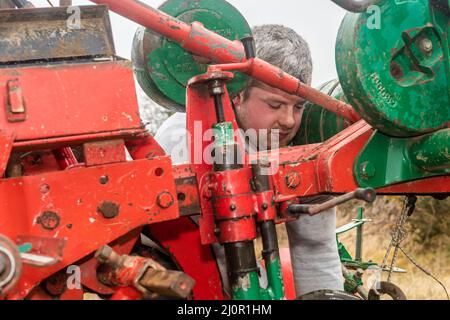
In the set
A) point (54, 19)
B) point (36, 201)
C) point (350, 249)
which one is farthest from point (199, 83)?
point (350, 249)

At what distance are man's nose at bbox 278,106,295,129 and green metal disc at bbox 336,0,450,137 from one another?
2.04 feet

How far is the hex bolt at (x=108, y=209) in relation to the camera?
66.2 inches

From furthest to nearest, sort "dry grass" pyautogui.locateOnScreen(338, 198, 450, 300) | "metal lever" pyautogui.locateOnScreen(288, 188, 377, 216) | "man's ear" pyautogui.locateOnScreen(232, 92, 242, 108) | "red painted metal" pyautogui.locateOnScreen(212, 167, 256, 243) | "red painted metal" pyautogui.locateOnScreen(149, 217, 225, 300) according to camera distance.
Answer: "dry grass" pyautogui.locateOnScreen(338, 198, 450, 300)
"man's ear" pyautogui.locateOnScreen(232, 92, 242, 108)
"red painted metal" pyautogui.locateOnScreen(149, 217, 225, 300)
"red painted metal" pyautogui.locateOnScreen(212, 167, 256, 243)
"metal lever" pyautogui.locateOnScreen(288, 188, 377, 216)

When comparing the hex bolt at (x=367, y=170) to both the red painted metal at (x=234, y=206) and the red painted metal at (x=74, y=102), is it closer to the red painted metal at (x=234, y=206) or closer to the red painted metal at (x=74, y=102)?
the red painted metal at (x=234, y=206)

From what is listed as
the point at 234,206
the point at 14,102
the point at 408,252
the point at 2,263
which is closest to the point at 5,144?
the point at 14,102

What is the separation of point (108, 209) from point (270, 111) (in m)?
1.20

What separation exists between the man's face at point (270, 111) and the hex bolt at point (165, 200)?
37.1 inches

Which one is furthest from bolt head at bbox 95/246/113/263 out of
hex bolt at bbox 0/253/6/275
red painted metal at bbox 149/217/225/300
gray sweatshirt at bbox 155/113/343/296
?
gray sweatshirt at bbox 155/113/343/296

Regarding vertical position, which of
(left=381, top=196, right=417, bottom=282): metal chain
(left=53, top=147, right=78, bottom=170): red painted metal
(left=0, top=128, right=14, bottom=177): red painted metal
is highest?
(left=0, top=128, right=14, bottom=177): red painted metal

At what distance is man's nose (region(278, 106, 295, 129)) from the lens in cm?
265

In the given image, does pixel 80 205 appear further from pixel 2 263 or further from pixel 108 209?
pixel 2 263

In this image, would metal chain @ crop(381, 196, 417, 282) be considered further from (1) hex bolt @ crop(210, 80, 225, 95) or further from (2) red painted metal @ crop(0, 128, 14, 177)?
(2) red painted metal @ crop(0, 128, 14, 177)

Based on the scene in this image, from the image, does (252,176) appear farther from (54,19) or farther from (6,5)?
(6,5)
